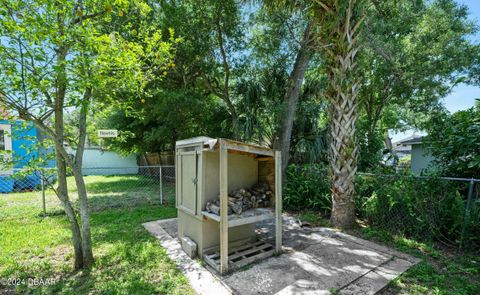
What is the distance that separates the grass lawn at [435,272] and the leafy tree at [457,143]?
4.00ft

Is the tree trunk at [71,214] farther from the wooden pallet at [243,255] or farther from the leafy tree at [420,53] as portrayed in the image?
the leafy tree at [420,53]

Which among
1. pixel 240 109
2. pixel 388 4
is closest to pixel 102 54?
pixel 240 109

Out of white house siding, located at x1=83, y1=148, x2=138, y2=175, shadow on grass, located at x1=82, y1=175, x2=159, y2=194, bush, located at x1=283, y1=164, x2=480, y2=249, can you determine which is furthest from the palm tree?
white house siding, located at x1=83, y1=148, x2=138, y2=175

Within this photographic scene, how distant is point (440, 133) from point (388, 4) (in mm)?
2702

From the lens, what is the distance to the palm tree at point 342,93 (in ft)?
11.9

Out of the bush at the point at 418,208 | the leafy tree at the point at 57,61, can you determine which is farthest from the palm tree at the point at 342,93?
the leafy tree at the point at 57,61

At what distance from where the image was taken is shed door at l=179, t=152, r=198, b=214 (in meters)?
2.99

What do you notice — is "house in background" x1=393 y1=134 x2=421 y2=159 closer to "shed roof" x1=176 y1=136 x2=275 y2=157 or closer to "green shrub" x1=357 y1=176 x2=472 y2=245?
"green shrub" x1=357 y1=176 x2=472 y2=245

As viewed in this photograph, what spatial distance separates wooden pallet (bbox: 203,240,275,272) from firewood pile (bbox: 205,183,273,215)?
544 mm

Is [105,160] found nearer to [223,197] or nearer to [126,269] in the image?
[126,269]

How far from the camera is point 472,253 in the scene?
2.96 metres

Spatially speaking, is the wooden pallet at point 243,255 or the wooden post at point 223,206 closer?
the wooden post at point 223,206

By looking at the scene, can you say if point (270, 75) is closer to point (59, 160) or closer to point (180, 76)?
point (180, 76)

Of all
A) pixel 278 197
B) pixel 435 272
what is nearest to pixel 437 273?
pixel 435 272
